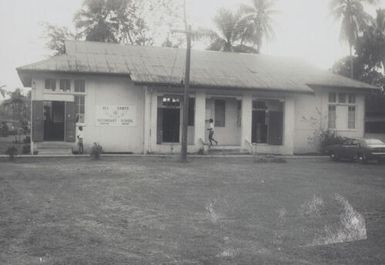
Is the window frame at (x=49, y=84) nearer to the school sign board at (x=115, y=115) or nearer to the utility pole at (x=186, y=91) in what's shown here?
the school sign board at (x=115, y=115)

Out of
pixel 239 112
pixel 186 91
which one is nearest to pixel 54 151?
pixel 186 91

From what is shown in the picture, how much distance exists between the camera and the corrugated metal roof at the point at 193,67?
21.5 m

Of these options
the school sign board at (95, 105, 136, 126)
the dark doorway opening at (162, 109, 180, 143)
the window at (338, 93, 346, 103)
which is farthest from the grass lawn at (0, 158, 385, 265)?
the window at (338, 93, 346, 103)

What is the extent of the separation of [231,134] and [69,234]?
1881 cm

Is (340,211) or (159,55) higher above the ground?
(159,55)

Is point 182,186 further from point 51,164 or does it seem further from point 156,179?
point 51,164

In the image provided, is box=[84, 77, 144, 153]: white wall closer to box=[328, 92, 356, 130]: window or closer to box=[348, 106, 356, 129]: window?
box=[328, 92, 356, 130]: window

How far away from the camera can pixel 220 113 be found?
25.2 metres

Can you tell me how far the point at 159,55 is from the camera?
84.1 ft

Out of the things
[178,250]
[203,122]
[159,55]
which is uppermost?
[159,55]

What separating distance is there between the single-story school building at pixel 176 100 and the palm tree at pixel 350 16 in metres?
13.0

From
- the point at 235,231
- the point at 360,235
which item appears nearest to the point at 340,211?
the point at 360,235

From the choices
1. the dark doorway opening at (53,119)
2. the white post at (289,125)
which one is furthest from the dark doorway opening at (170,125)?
the dark doorway opening at (53,119)

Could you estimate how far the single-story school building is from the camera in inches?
838
